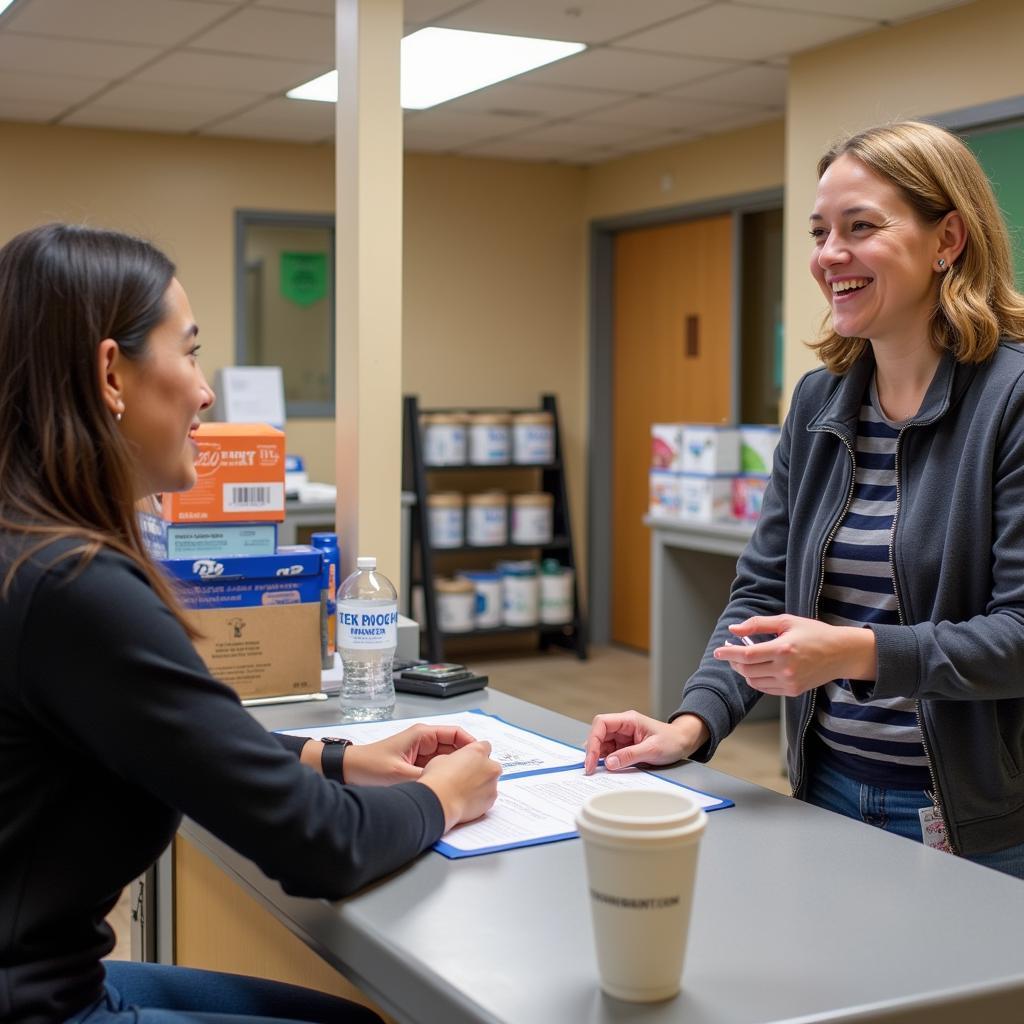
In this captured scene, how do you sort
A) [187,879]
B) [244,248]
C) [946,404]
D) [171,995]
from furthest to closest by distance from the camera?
[244,248] < [187,879] < [946,404] < [171,995]

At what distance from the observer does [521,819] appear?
1426 mm

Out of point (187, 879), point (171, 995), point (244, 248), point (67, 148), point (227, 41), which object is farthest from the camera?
point (244, 248)

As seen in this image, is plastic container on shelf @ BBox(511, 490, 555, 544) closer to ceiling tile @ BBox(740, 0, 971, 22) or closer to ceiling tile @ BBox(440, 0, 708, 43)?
ceiling tile @ BBox(440, 0, 708, 43)

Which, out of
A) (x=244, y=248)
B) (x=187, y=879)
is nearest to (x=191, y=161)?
(x=244, y=248)

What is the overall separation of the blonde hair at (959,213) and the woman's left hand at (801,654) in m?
0.39

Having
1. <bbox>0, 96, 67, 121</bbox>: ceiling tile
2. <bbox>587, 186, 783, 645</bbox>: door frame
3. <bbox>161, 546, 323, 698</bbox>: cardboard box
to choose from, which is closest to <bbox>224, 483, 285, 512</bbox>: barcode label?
<bbox>161, 546, 323, 698</bbox>: cardboard box

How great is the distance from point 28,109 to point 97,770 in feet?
15.9

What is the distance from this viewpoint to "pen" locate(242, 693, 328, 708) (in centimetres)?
205

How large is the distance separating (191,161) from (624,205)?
205 cm

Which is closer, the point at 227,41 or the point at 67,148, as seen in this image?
the point at 227,41

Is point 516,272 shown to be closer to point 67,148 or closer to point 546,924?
point 67,148

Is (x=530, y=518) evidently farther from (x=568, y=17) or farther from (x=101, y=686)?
(x=101, y=686)

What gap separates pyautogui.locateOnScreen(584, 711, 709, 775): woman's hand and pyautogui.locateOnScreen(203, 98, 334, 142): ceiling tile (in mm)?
4066

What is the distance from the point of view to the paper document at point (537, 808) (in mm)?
1350
